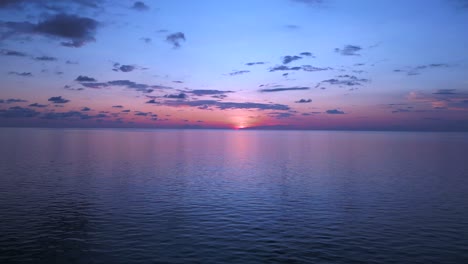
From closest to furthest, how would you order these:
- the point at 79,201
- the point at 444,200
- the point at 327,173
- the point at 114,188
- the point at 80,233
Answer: the point at 80,233, the point at 79,201, the point at 444,200, the point at 114,188, the point at 327,173

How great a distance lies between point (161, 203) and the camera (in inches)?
1784

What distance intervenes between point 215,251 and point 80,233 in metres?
13.1

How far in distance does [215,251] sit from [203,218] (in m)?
9.89

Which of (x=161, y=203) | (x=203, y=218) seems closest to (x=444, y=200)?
(x=203, y=218)

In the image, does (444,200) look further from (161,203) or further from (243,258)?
(161,203)

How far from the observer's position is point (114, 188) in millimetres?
54812

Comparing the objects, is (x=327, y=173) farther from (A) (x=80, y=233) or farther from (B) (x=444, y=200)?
(A) (x=80, y=233)

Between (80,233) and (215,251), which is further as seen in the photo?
(80,233)

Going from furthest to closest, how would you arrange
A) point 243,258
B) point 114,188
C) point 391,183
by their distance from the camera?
point 391,183, point 114,188, point 243,258

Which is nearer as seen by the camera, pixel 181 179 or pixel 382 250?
pixel 382 250

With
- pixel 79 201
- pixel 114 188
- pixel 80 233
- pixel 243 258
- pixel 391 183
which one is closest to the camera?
pixel 243 258

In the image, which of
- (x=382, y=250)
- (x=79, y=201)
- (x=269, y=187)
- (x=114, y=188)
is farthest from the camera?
(x=269, y=187)

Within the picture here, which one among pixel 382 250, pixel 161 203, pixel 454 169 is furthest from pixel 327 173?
pixel 382 250

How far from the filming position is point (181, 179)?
64.9 meters
